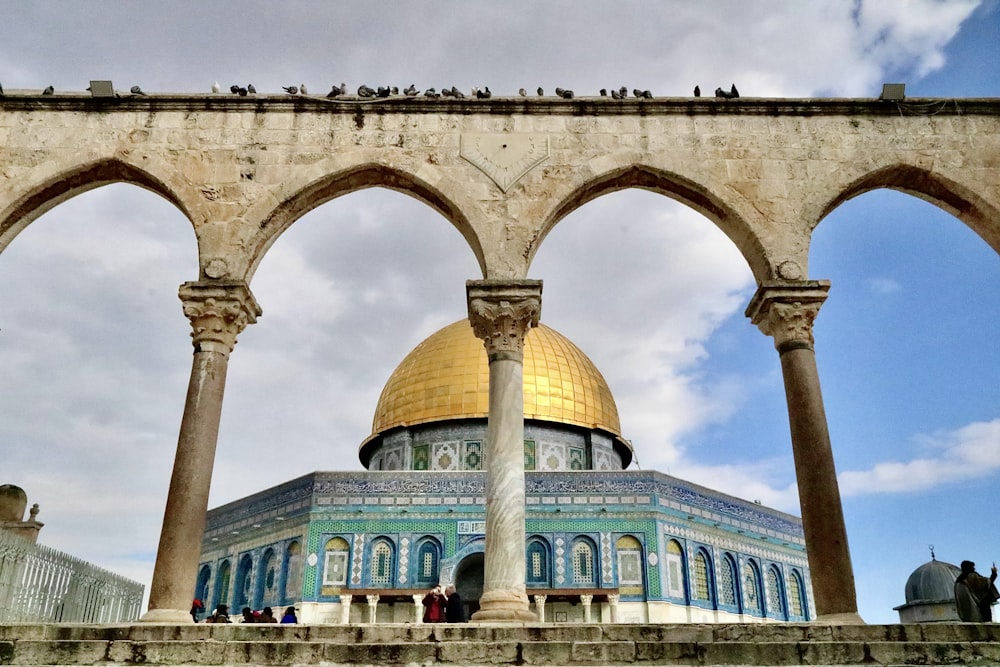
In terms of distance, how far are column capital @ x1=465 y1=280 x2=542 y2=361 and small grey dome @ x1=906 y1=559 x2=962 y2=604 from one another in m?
27.1

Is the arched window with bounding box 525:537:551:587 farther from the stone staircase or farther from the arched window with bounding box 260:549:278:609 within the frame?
the stone staircase

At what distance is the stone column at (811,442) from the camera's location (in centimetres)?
754

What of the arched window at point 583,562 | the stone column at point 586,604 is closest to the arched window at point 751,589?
the arched window at point 583,562

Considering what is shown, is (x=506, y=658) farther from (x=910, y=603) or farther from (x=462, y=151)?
(x=910, y=603)

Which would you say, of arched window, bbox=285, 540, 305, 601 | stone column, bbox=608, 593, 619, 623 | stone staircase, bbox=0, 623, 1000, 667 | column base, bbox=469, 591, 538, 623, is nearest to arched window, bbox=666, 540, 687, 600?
stone column, bbox=608, 593, 619, 623

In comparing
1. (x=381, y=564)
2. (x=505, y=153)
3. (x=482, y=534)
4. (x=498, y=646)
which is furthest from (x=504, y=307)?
(x=381, y=564)

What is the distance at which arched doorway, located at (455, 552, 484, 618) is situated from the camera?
853 inches

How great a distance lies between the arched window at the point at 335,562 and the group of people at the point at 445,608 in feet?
41.3

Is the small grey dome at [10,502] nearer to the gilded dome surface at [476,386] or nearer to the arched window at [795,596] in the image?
the gilded dome surface at [476,386]

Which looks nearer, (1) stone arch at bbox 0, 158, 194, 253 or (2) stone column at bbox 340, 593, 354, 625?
(1) stone arch at bbox 0, 158, 194, 253

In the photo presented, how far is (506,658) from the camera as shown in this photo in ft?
17.3

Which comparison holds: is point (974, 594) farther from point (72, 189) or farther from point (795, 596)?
point (795, 596)

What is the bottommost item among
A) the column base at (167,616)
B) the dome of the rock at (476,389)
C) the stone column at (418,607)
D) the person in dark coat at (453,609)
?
the column base at (167,616)

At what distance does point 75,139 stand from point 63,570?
5.33 meters
